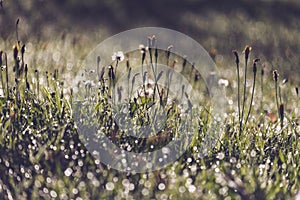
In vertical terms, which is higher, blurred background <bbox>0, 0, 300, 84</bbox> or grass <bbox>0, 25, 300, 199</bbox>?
blurred background <bbox>0, 0, 300, 84</bbox>

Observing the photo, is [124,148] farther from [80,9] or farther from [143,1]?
[143,1]

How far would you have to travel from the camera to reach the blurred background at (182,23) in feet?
19.5

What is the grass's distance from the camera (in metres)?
2.99

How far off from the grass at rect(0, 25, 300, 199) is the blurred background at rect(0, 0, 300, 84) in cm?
185

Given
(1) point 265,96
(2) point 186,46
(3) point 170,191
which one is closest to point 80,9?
(2) point 186,46

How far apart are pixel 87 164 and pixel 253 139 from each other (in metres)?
0.91

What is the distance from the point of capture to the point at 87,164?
3.20 meters

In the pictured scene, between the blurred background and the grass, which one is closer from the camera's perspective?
the grass

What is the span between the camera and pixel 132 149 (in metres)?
3.33

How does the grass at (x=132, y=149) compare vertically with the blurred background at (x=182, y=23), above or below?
below

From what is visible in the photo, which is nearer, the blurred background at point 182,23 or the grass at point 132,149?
the grass at point 132,149

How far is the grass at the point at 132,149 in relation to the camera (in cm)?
299

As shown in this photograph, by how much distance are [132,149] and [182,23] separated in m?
4.13

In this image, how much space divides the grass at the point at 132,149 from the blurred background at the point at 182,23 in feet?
6.06
